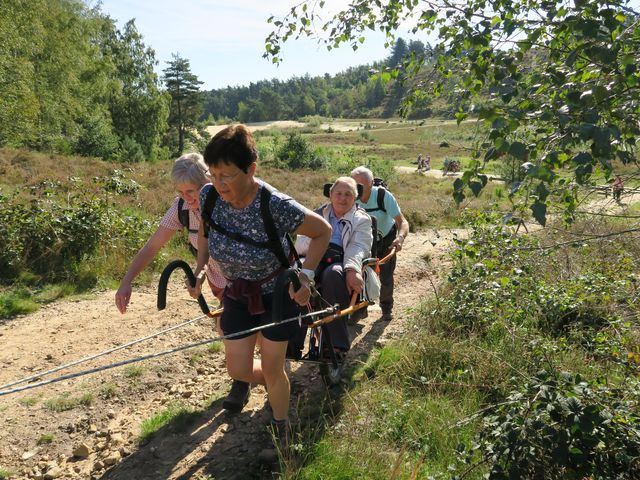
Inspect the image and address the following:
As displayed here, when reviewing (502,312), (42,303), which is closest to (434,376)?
(502,312)

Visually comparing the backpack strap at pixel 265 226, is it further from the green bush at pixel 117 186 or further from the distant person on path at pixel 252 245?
the green bush at pixel 117 186

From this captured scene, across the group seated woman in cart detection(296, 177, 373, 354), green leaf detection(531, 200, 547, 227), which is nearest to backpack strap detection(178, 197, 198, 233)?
seated woman in cart detection(296, 177, 373, 354)

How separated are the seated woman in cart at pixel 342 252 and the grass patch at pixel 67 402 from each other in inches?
86.0

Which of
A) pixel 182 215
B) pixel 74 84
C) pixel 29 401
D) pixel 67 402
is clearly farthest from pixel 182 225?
pixel 74 84

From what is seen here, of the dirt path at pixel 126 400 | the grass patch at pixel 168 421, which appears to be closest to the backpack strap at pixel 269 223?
the dirt path at pixel 126 400

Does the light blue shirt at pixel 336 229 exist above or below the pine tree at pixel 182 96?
below

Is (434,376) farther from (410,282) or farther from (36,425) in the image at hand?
(410,282)

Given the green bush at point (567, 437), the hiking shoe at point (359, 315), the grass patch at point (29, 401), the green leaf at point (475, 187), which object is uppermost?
the green leaf at point (475, 187)

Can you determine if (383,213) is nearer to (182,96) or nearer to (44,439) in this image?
(44,439)

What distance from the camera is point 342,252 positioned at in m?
4.83

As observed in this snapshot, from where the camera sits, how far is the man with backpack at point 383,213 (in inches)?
231

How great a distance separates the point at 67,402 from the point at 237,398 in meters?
1.53

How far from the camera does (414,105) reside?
4344 millimetres

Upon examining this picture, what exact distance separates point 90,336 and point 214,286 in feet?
8.41
